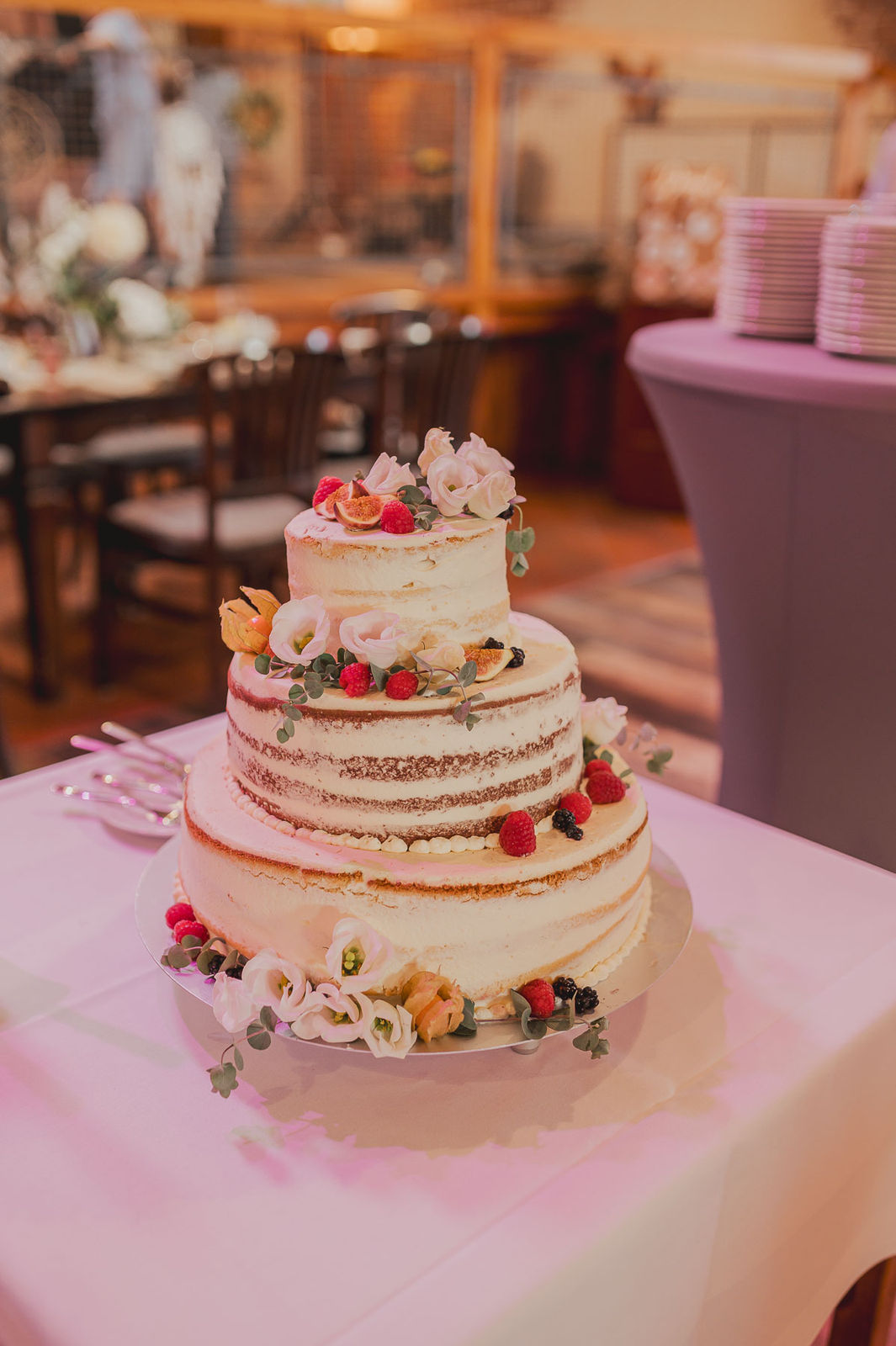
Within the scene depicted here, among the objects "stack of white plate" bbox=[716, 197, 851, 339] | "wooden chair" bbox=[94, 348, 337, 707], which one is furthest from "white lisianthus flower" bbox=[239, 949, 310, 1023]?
"wooden chair" bbox=[94, 348, 337, 707]

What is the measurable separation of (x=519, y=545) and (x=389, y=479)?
0.44 ft

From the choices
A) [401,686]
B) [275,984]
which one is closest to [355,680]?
[401,686]

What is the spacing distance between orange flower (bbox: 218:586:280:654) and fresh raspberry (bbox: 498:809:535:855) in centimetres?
26

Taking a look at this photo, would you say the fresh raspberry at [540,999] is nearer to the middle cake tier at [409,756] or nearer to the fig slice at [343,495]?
the middle cake tier at [409,756]

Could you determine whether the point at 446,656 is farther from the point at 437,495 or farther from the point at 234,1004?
the point at 234,1004

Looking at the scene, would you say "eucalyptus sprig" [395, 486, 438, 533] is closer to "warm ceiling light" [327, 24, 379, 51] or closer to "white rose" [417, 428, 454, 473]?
"white rose" [417, 428, 454, 473]

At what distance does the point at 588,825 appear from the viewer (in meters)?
1.07

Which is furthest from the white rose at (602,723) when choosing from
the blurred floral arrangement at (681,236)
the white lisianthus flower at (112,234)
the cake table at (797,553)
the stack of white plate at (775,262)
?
the blurred floral arrangement at (681,236)

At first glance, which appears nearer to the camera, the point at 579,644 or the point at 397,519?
the point at 397,519

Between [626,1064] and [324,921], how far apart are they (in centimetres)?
28

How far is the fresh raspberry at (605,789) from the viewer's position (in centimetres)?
113

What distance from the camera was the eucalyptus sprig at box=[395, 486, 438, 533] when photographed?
998 mm

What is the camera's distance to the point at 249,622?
1.06 metres

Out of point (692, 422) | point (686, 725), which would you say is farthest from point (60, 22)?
point (692, 422)
